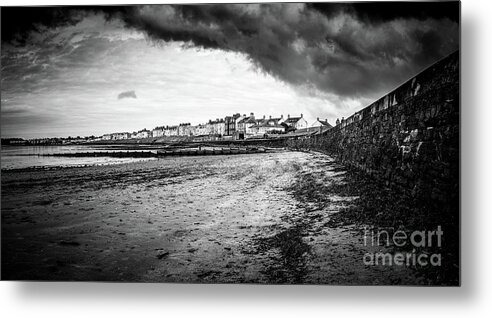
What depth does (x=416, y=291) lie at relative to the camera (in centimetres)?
299

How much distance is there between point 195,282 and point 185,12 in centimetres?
260

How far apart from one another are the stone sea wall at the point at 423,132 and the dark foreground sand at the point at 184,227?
54 centimetres

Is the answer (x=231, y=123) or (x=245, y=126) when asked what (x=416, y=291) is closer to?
(x=245, y=126)

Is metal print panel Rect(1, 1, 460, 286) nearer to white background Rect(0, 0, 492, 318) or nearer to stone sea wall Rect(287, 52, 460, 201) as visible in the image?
stone sea wall Rect(287, 52, 460, 201)

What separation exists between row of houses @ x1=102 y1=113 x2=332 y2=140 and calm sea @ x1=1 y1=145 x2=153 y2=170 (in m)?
0.24

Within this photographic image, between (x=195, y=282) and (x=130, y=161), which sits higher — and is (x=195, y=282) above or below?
below

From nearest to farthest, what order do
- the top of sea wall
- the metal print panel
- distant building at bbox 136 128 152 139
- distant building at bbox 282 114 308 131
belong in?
the top of sea wall < the metal print panel < distant building at bbox 282 114 308 131 < distant building at bbox 136 128 152 139

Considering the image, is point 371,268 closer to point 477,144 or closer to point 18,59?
point 477,144

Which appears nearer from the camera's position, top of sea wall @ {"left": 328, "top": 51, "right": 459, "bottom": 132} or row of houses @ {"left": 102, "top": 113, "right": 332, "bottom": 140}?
→ top of sea wall @ {"left": 328, "top": 51, "right": 459, "bottom": 132}

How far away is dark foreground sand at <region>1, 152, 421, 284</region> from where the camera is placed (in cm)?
295

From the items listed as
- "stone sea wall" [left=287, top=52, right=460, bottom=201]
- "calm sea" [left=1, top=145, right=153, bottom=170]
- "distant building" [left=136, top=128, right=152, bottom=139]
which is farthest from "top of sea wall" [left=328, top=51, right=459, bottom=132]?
"calm sea" [left=1, top=145, right=153, bottom=170]

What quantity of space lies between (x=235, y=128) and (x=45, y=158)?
77.8 inches

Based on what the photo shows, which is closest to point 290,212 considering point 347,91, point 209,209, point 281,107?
point 209,209

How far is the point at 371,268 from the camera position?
293 centimetres
